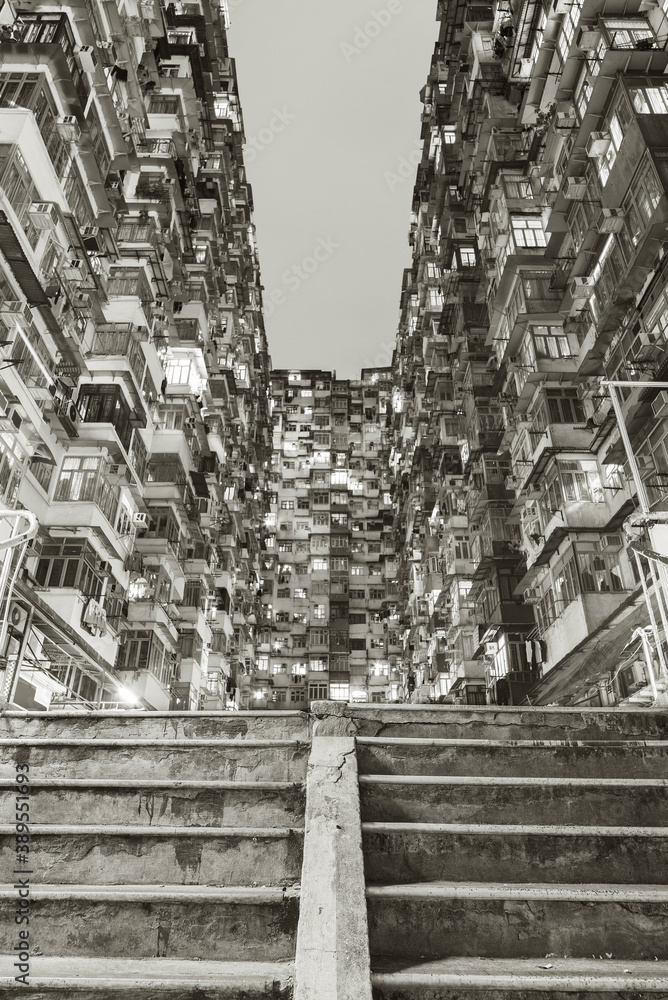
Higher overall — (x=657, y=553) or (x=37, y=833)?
(x=657, y=553)

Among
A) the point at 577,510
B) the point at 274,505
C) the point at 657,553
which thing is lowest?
the point at 657,553

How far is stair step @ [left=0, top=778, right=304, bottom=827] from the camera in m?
5.32

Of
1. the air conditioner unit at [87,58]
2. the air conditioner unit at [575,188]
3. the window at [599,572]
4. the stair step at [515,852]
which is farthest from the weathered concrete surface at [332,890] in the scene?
the air conditioner unit at [87,58]

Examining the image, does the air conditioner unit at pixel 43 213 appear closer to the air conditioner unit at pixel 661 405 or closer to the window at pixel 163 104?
the air conditioner unit at pixel 661 405

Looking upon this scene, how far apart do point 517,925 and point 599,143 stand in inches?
930

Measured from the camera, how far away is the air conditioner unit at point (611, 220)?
2194 centimetres

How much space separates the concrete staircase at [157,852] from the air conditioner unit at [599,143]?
22388 mm

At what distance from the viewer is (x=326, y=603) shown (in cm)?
6812

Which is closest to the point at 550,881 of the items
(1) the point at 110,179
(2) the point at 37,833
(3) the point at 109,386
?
(2) the point at 37,833

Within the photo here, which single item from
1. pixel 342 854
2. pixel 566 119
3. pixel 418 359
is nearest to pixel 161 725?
pixel 342 854

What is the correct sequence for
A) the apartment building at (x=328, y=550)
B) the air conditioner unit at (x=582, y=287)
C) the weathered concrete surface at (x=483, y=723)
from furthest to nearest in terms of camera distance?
the apartment building at (x=328, y=550) → the air conditioner unit at (x=582, y=287) → the weathered concrete surface at (x=483, y=723)

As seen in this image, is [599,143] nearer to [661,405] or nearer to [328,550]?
[661,405]

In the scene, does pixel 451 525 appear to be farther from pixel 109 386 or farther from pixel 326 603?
pixel 326 603

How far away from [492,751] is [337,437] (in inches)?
2983
